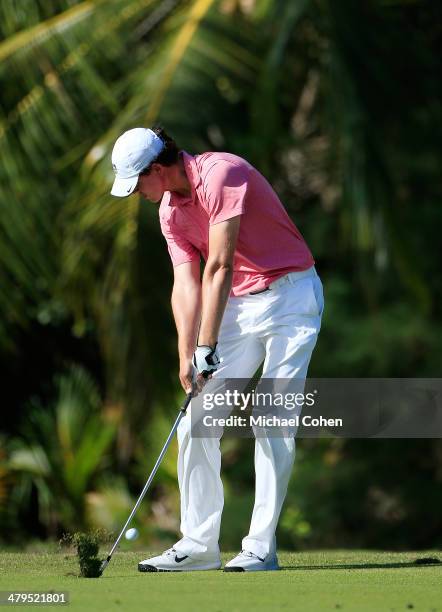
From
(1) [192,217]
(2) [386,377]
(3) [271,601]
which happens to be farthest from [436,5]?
(3) [271,601]

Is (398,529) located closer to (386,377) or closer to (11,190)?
(386,377)

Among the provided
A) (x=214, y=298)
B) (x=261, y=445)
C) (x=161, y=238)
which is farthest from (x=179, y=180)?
(x=161, y=238)

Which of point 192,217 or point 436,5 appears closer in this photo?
point 192,217

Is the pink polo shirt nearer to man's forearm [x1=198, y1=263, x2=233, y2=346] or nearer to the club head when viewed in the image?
man's forearm [x1=198, y1=263, x2=233, y2=346]

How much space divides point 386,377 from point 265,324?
8.66m

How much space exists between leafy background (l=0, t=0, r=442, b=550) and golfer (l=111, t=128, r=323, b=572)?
4.46m

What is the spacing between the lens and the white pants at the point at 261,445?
17.8 ft

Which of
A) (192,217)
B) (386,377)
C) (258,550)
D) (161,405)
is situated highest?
(192,217)

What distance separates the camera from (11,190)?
11414 millimetres

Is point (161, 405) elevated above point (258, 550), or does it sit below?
below

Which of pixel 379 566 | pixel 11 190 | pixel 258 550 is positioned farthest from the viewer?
pixel 11 190

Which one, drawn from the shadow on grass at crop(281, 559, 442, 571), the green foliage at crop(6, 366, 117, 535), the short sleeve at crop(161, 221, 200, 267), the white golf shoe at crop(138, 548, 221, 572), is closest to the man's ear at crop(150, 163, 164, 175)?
the short sleeve at crop(161, 221, 200, 267)

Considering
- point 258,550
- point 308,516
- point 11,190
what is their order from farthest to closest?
point 308,516, point 11,190, point 258,550

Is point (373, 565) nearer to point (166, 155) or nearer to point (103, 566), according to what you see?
point (103, 566)
